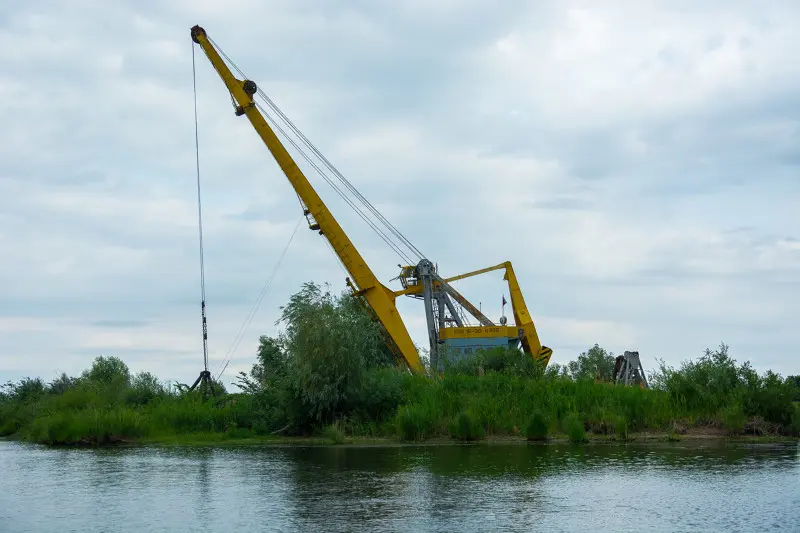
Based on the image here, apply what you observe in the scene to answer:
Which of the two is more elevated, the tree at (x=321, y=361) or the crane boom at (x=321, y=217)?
the crane boom at (x=321, y=217)

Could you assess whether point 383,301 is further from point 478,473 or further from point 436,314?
point 478,473

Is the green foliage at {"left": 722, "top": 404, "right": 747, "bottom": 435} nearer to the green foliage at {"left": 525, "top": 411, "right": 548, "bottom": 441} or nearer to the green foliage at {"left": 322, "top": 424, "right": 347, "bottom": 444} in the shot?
the green foliage at {"left": 525, "top": 411, "right": 548, "bottom": 441}

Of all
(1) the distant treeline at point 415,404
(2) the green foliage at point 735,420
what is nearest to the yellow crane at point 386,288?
(1) the distant treeline at point 415,404

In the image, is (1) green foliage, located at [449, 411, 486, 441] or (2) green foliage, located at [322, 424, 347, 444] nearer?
(1) green foliage, located at [449, 411, 486, 441]

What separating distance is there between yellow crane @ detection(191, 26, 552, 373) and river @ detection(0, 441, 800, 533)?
16668mm

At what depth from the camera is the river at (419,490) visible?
46.7ft

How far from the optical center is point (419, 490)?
1739 centimetres

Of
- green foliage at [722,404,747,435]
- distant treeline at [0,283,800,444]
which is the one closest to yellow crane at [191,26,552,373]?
distant treeline at [0,283,800,444]

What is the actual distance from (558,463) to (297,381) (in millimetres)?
11186

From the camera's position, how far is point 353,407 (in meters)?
30.9

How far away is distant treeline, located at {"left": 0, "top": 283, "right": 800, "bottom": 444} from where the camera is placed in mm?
29219

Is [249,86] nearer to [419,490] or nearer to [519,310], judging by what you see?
[519,310]

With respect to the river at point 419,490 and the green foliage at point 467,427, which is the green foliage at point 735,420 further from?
the green foliage at point 467,427

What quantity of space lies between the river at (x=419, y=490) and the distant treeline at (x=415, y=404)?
3330mm
